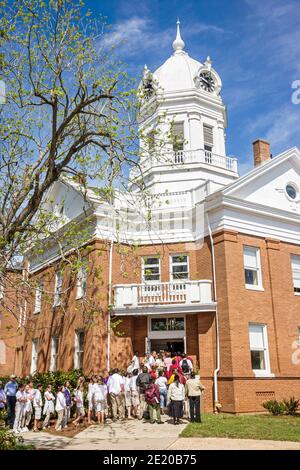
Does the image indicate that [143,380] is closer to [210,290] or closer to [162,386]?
[162,386]

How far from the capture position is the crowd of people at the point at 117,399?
48.2 ft

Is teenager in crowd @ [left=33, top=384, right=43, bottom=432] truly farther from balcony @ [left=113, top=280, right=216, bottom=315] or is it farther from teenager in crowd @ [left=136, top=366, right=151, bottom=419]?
balcony @ [left=113, top=280, right=216, bottom=315]

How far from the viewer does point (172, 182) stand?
24.8m

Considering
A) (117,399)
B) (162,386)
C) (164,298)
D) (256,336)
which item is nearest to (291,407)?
(256,336)

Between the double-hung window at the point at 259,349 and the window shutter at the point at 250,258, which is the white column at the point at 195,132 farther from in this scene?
the double-hung window at the point at 259,349

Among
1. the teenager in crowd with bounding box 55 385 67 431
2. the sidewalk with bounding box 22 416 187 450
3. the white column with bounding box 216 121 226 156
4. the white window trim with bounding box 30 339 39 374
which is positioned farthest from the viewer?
the white column with bounding box 216 121 226 156

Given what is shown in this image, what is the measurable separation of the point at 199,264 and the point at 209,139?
30.7 feet

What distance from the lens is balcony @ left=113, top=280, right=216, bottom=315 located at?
758 inches

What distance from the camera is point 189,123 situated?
86.4 ft

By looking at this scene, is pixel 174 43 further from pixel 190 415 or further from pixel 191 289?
pixel 190 415

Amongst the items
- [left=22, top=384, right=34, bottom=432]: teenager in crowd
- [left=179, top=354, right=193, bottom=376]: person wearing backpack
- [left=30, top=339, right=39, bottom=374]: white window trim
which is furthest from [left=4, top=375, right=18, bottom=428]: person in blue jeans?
[left=30, top=339, right=39, bottom=374]: white window trim

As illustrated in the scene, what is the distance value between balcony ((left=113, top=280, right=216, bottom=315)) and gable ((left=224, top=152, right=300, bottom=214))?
14.9ft

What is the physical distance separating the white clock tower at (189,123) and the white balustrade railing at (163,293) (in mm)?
6425

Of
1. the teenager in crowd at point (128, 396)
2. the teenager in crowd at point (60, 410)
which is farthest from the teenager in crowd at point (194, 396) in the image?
the teenager in crowd at point (60, 410)
